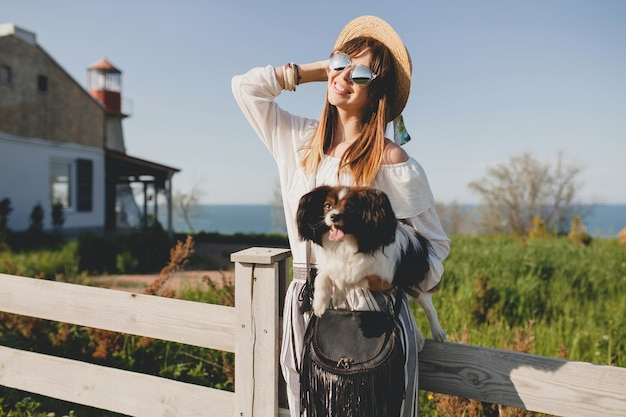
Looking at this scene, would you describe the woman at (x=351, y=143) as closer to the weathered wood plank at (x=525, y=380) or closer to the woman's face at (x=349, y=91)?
the woman's face at (x=349, y=91)

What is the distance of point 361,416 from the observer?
1466 millimetres

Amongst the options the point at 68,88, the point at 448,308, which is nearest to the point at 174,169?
the point at 68,88

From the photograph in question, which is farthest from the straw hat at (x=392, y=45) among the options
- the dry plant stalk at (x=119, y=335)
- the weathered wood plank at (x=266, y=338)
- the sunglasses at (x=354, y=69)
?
the dry plant stalk at (x=119, y=335)

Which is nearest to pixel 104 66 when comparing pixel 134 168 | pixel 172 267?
pixel 134 168

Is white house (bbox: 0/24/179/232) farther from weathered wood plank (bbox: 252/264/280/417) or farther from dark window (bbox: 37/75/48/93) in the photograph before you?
weathered wood plank (bbox: 252/264/280/417)

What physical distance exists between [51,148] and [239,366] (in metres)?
13.3

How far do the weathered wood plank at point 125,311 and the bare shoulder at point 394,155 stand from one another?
1.03 m

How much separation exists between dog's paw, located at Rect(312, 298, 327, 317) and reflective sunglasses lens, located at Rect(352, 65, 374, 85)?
78 cm

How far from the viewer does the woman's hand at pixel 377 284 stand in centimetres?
146

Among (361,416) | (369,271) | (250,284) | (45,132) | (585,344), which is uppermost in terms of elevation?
(45,132)

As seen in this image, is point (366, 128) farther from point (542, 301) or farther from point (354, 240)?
point (542, 301)

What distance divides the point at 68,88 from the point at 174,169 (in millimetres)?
3988

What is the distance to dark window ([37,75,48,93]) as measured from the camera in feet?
42.4

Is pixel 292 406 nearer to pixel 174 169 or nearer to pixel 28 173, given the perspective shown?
pixel 28 173
